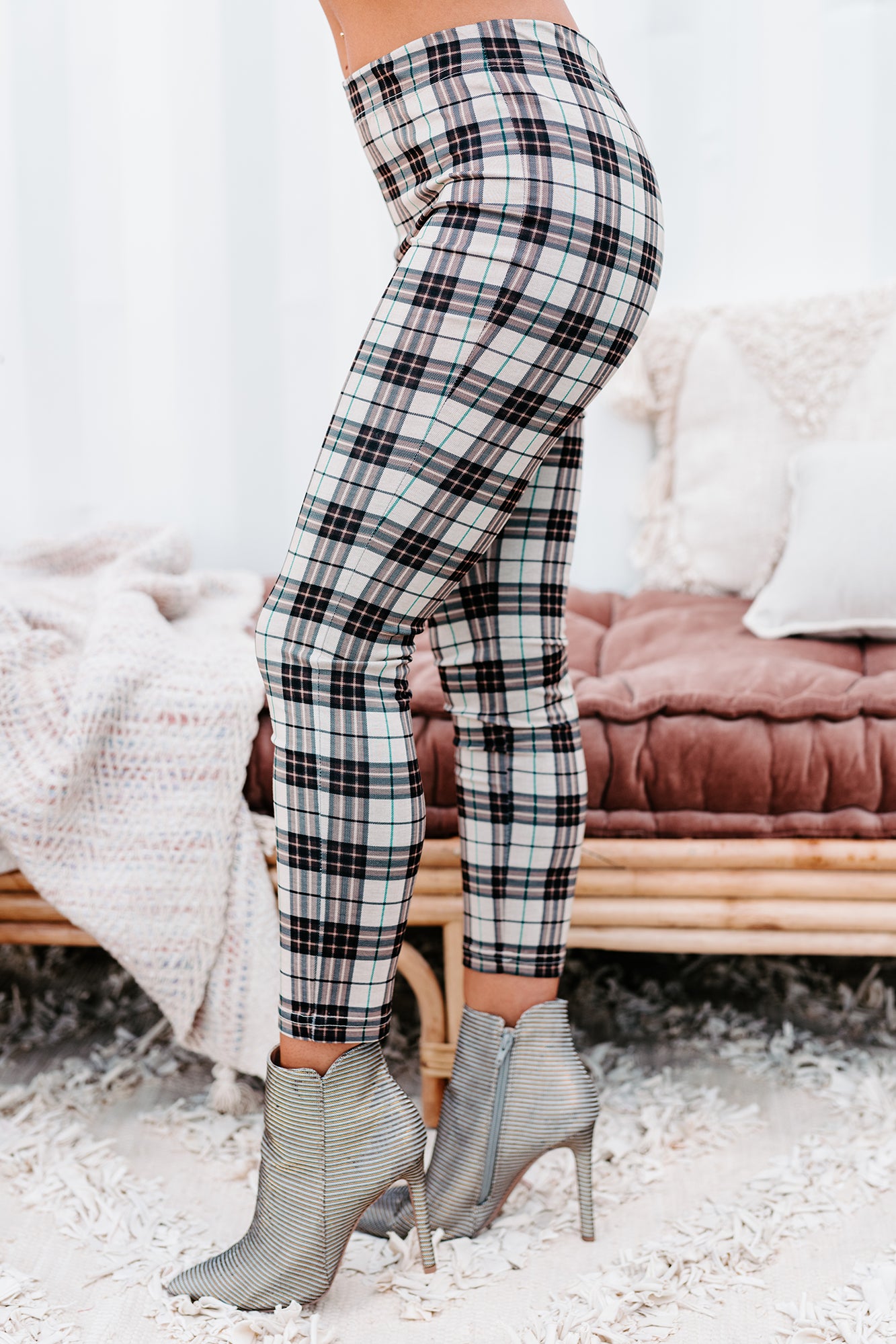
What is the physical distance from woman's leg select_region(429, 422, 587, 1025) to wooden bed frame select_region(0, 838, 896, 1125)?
0.56ft

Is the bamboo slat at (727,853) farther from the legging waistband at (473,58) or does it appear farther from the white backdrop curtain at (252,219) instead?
the white backdrop curtain at (252,219)

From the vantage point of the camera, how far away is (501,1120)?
0.84m

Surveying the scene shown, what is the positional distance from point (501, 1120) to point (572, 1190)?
0.17 metres

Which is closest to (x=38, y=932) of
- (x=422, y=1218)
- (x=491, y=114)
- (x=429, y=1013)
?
(x=429, y=1013)

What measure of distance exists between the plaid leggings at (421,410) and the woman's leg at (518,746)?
99 mm

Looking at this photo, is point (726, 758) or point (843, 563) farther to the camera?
point (843, 563)

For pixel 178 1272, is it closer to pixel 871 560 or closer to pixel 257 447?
pixel 871 560

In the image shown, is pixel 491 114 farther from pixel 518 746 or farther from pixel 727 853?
pixel 727 853

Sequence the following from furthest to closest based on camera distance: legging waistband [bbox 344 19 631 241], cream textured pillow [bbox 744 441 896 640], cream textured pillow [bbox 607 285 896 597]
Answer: cream textured pillow [bbox 607 285 896 597]
cream textured pillow [bbox 744 441 896 640]
legging waistband [bbox 344 19 631 241]

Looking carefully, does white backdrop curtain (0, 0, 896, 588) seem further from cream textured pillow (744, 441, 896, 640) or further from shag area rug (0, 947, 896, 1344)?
shag area rug (0, 947, 896, 1344)

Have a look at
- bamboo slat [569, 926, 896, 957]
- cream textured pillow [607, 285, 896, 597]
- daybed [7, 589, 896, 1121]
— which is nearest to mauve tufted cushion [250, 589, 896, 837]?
daybed [7, 589, 896, 1121]

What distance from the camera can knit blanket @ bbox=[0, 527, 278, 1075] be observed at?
1.02 m

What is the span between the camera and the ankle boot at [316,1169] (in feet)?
2.42

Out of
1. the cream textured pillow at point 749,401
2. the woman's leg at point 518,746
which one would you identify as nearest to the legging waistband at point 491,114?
the woman's leg at point 518,746
